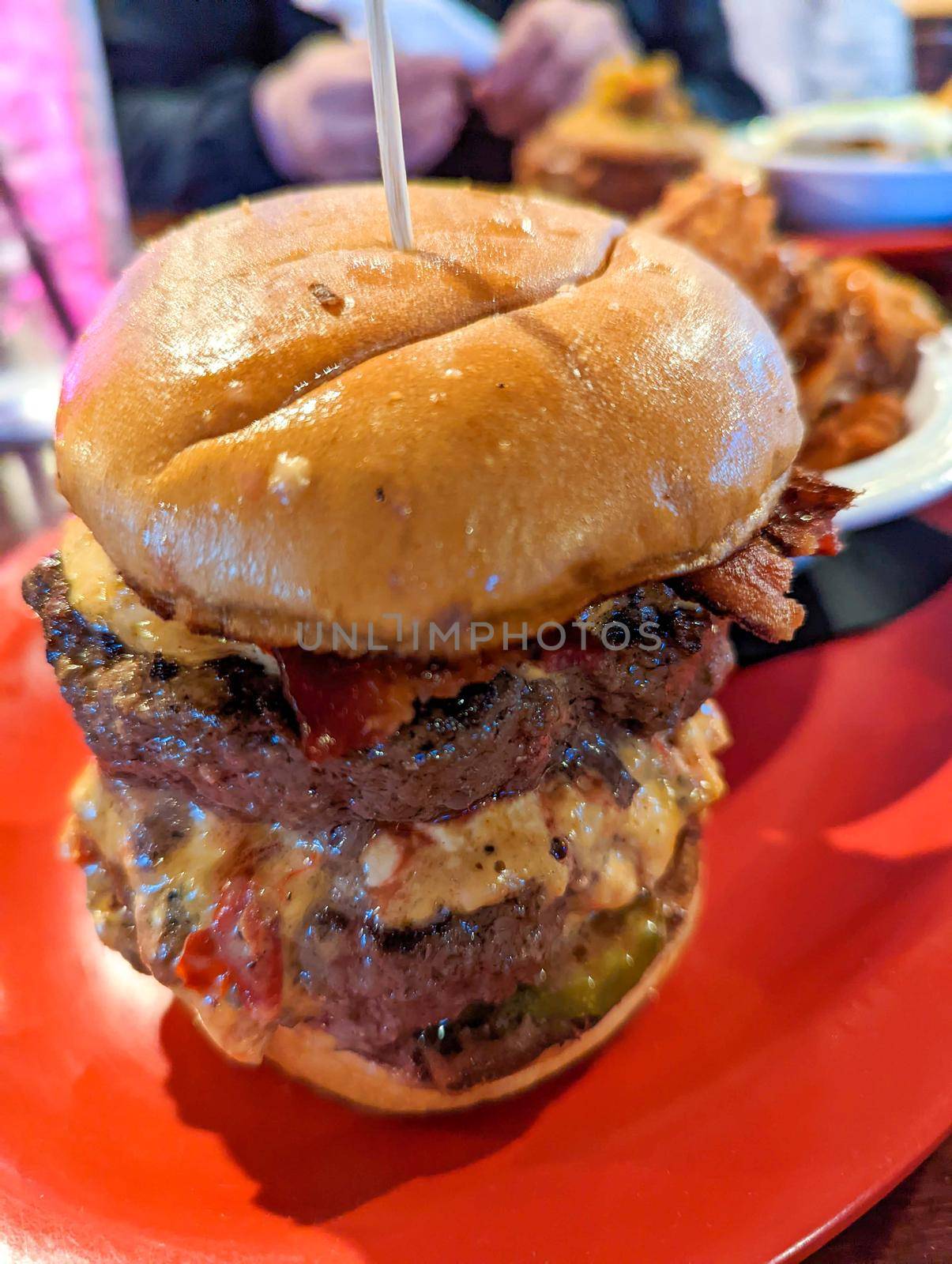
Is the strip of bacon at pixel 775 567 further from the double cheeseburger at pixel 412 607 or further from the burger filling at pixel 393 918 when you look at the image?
the burger filling at pixel 393 918

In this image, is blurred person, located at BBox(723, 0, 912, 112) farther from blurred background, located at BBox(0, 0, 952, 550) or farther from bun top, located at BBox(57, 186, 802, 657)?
bun top, located at BBox(57, 186, 802, 657)

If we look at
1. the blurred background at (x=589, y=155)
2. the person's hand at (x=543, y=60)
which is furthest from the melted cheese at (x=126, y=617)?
the person's hand at (x=543, y=60)

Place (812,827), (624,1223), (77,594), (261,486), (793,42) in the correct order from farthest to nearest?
(793,42) → (812,827) → (77,594) → (624,1223) → (261,486)

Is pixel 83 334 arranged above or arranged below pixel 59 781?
above

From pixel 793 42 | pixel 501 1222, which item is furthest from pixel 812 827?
A: pixel 793 42

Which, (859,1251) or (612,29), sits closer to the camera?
(859,1251)

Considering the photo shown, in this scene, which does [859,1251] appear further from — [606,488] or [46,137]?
[46,137]

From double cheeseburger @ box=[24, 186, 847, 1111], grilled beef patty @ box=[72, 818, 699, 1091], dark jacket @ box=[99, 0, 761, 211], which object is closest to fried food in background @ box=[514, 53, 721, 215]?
dark jacket @ box=[99, 0, 761, 211]
